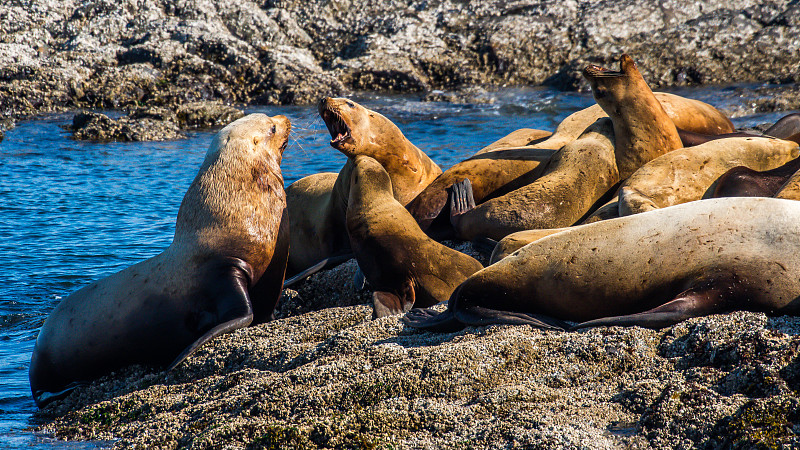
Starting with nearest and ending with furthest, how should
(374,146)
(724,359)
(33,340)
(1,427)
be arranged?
1. (724,359)
2. (1,427)
3. (33,340)
4. (374,146)

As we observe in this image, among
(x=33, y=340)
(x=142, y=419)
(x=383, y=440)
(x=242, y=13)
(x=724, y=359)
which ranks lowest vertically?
(x=33, y=340)

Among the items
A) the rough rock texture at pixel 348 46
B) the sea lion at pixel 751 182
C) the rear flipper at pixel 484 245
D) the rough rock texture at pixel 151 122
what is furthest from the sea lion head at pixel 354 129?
the rough rock texture at pixel 348 46

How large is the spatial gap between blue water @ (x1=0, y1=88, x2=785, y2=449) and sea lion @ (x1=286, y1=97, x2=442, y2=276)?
534mm

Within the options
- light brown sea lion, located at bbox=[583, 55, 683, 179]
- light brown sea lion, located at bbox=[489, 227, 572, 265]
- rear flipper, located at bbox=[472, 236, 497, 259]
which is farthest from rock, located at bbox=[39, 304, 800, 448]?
light brown sea lion, located at bbox=[583, 55, 683, 179]

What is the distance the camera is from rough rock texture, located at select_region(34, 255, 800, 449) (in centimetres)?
289

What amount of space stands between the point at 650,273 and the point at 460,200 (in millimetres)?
Answer: 3160

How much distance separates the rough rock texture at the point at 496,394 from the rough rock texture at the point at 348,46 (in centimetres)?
1560

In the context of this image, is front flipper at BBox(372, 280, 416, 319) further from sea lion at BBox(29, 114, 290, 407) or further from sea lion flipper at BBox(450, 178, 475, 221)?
sea lion flipper at BBox(450, 178, 475, 221)

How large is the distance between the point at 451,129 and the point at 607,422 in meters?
13.8

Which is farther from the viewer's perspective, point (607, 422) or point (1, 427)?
point (1, 427)

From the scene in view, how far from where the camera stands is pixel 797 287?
143 inches

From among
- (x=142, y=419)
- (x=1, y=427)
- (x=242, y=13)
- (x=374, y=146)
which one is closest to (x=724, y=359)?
(x=142, y=419)

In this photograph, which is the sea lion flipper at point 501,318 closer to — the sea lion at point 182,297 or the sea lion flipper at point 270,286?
the sea lion at point 182,297

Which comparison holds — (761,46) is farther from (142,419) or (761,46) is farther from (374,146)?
(142,419)
